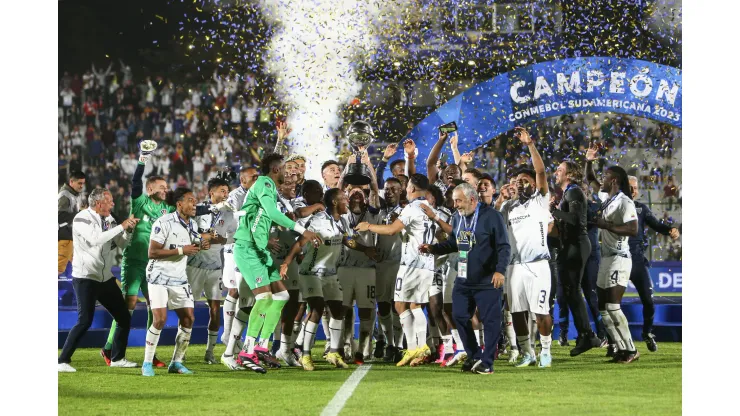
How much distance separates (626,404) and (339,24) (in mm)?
13400

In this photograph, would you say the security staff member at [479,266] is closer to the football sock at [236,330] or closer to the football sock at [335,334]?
the football sock at [335,334]

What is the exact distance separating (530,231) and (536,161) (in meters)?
0.57

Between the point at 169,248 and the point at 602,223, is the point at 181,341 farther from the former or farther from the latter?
the point at 602,223

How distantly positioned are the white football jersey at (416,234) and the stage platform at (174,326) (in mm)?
3283

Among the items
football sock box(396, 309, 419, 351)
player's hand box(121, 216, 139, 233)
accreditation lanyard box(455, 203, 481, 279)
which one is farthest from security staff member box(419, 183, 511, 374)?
player's hand box(121, 216, 139, 233)

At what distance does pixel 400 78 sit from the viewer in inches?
691

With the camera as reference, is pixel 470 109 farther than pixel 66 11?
No

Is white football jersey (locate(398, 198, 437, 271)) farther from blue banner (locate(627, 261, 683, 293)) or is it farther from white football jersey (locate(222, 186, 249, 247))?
blue banner (locate(627, 261, 683, 293))

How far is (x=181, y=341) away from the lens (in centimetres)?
766

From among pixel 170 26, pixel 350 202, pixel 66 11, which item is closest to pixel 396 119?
pixel 170 26

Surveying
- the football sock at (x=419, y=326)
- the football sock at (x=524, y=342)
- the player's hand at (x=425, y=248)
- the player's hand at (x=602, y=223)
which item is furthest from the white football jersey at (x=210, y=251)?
the player's hand at (x=602, y=223)

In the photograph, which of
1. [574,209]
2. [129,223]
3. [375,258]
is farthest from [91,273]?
[574,209]
